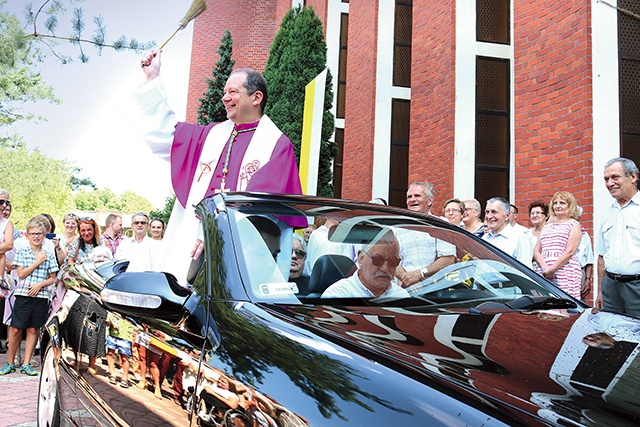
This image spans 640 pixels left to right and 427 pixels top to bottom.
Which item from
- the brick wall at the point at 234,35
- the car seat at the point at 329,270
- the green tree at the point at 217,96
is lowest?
the car seat at the point at 329,270

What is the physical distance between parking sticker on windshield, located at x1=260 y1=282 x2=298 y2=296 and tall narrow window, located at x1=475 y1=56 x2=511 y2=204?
8.11m

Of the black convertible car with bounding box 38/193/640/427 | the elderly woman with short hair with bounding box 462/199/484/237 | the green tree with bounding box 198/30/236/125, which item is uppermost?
the green tree with bounding box 198/30/236/125

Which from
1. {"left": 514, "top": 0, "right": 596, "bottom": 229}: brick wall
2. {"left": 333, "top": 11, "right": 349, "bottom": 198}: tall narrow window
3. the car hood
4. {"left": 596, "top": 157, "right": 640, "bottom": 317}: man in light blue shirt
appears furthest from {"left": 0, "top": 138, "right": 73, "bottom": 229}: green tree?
the car hood

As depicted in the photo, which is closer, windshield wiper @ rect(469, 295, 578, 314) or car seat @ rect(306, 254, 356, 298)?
windshield wiper @ rect(469, 295, 578, 314)

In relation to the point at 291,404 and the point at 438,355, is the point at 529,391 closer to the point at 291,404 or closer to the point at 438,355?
the point at 438,355

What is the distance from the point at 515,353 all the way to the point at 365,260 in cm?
98

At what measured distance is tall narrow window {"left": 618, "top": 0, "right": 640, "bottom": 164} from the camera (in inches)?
282

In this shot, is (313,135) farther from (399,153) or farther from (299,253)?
(399,153)

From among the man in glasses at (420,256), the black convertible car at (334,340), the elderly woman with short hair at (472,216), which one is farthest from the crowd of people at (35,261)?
the man in glasses at (420,256)

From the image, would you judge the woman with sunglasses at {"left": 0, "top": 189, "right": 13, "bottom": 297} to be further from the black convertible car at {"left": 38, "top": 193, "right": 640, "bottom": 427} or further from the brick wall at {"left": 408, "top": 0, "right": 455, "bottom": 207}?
the brick wall at {"left": 408, "top": 0, "right": 455, "bottom": 207}

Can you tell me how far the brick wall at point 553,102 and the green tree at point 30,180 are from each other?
32.4 metres

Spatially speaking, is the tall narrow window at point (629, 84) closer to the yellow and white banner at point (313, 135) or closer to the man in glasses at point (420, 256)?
the yellow and white banner at point (313, 135)

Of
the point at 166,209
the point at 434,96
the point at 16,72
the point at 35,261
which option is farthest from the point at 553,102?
the point at 16,72

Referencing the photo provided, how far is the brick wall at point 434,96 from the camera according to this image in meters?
9.80
